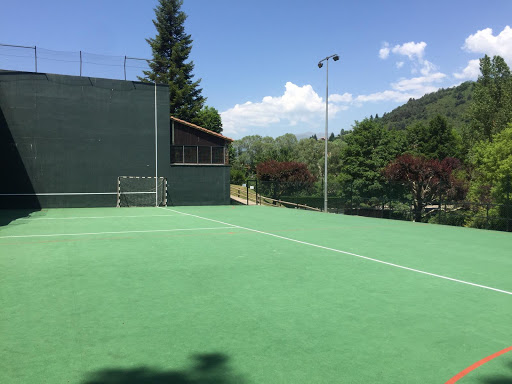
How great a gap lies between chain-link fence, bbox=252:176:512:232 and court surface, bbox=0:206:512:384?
8692mm

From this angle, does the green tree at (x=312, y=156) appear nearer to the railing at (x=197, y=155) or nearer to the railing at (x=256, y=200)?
the railing at (x=256, y=200)

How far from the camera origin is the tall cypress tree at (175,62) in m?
47.9

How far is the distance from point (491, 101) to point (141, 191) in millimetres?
36526

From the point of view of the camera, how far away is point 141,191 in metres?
27.9

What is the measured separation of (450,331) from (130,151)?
85.6 ft

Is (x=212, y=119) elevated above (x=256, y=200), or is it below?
above

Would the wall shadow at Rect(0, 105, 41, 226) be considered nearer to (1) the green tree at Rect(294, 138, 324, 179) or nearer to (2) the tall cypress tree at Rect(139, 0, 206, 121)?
(2) the tall cypress tree at Rect(139, 0, 206, 121)

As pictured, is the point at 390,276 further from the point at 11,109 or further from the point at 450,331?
the point at 11,109

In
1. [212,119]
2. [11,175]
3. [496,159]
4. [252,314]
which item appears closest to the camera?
[252,314]

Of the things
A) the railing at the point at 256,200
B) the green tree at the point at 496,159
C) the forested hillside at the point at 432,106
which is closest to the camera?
the green tree at the point at 496,159

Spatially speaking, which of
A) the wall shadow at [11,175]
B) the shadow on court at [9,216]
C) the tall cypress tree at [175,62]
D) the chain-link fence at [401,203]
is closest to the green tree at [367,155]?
the chain-link fence at [401,203]

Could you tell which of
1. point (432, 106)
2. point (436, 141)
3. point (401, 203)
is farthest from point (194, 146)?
point (432, 106)

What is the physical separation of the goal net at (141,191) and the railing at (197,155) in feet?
7.51

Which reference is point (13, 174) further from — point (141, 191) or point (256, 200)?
point (256, 200)
